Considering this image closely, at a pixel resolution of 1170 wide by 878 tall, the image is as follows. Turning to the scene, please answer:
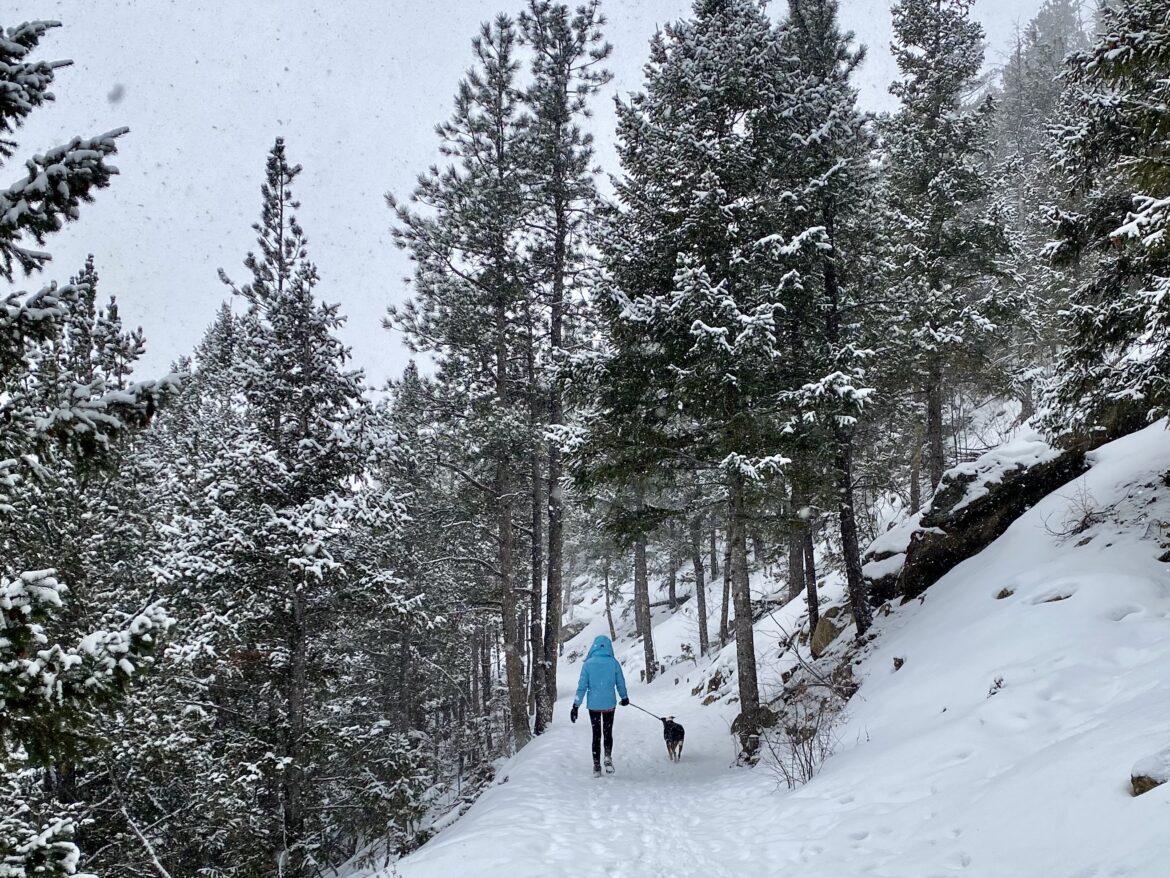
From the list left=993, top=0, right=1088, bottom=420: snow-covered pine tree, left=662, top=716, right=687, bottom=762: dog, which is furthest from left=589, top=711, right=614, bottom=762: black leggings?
left=993, top=0, right=1088, bottom=420: snow-covered pine tree

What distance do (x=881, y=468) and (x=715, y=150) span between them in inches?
389

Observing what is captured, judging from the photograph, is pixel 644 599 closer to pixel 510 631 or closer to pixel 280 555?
pixel 510 631

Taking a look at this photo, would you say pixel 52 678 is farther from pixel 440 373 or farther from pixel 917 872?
pixel 440 373

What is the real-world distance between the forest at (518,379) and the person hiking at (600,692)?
203 cm

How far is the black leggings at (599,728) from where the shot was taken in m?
9.64

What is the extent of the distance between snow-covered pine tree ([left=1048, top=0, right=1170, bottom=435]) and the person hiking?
7233 millimetres

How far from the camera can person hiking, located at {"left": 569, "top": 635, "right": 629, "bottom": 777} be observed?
973 cm

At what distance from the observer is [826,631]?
1415 centimetres

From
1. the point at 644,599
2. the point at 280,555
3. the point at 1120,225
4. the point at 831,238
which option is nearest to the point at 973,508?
the point at 831,238

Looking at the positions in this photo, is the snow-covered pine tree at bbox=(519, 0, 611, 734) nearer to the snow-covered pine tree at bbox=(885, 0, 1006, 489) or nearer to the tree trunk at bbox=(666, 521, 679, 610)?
the snow-covered pine tree at bbox=(885, 0, 1006, 489)

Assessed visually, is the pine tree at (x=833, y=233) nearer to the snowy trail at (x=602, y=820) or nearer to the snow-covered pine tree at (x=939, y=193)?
the snow-covered pine tree at (x=939, y=193)

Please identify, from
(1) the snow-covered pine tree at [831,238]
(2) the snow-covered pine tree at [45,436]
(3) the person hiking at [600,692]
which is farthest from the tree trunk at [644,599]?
(2) the snow-covered pine tree at [45,436]

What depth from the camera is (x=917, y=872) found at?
4.55 m

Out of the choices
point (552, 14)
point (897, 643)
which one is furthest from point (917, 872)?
point (552, 14)
